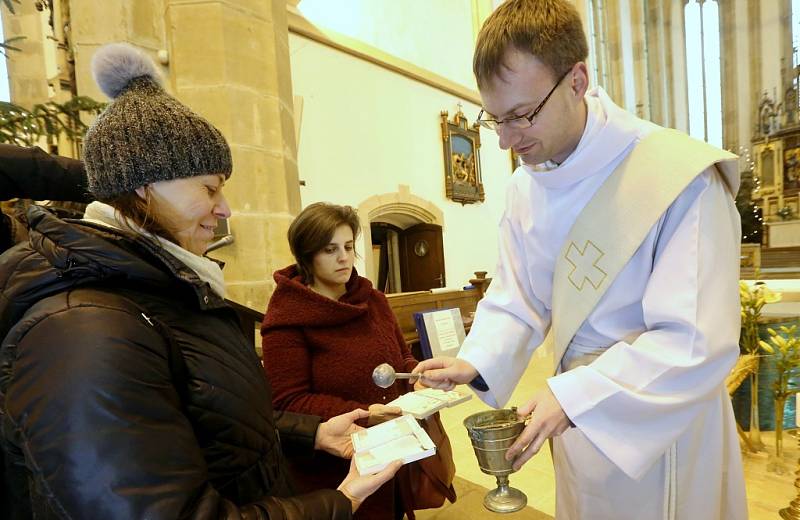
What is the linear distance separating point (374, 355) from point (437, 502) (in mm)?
632

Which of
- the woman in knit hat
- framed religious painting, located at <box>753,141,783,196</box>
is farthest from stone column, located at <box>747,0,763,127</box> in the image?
the woman in knit hat

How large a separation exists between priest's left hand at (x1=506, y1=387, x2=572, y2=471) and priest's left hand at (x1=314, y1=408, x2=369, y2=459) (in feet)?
2.08

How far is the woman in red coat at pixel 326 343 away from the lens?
5.40 feet

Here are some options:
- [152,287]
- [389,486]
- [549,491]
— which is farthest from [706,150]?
[549,491]

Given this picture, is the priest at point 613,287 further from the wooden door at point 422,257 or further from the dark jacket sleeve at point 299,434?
the wooden door at point 422,257

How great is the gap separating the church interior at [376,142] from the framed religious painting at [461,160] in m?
0.03

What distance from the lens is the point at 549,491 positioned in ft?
8.91

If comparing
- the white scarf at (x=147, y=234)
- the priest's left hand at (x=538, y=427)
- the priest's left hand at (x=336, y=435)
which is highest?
the white scarf at (x=147, y=234)

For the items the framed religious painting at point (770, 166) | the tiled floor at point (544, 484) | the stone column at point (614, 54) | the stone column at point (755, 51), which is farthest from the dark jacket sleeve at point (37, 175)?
the stone column at point (755, 51)

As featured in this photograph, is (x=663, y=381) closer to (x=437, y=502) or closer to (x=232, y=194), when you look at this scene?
(x=437, y=502)

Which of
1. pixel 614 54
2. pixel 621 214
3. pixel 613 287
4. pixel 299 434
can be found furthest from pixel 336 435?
pixel 614 54

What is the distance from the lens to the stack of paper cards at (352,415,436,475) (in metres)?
1.05

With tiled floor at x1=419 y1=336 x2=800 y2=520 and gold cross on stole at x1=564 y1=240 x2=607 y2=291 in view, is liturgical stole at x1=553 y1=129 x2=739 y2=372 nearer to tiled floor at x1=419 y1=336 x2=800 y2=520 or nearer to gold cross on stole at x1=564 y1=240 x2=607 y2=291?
gold cross on stole at x1=564 y1=240 x2=607 y2=291

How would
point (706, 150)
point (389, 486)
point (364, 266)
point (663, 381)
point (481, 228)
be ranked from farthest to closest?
point (481, 228)
point (364, 266)
point (389, 486)
point (706, 150)
point (663, 381)
